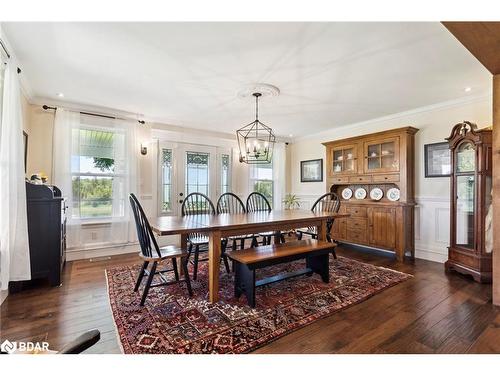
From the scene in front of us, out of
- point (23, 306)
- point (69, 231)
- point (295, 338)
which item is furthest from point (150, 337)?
point (69, 231)

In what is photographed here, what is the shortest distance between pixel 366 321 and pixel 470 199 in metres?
2.27

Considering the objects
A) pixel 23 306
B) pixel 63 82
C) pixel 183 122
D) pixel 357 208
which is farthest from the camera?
pixel 183 122

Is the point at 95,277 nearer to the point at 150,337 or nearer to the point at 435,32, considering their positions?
the point at 150,337

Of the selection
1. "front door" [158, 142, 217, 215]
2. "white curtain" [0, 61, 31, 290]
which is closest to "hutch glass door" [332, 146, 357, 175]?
"front door" [158, 142, 217, 215]

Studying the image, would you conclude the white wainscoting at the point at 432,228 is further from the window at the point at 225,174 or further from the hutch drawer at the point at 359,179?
the window at the point at 225,174

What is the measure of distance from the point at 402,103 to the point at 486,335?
298cm

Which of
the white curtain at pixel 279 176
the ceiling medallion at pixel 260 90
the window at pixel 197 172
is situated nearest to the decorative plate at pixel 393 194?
the white curtain at pixel 279 176

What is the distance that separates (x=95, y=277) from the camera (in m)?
3.02

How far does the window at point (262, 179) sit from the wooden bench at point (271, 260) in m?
2.92

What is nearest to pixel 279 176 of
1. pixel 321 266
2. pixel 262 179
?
pixel 262 179

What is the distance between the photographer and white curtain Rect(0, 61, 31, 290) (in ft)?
6.91

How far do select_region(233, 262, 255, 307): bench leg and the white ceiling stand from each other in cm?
197

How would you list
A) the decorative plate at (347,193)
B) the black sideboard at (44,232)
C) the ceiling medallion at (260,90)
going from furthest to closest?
the decorative plate at (347,193), the ceiling medallion at (260,90), the black sideboard at (44,232)

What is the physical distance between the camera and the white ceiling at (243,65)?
6.52ft
